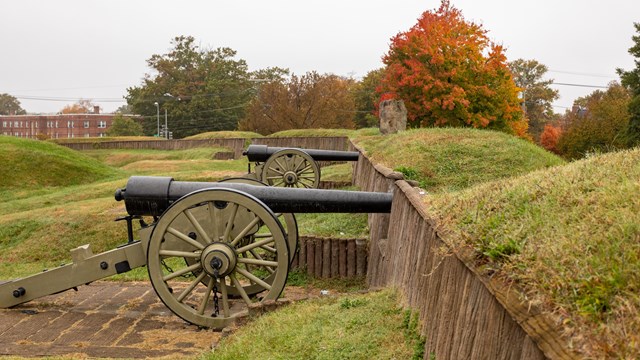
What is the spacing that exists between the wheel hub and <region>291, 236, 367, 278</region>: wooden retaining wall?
92.1 inches

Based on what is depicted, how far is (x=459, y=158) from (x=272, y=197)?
215 inches

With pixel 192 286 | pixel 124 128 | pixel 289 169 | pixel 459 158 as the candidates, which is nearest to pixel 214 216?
pixel 192 286

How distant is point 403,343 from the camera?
4191mm

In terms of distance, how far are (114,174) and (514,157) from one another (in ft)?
63.3

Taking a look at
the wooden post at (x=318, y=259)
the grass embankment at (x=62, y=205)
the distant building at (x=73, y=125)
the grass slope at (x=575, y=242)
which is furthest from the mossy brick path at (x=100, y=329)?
the distant building at (x=73, y=125)

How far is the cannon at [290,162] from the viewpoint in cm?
1582

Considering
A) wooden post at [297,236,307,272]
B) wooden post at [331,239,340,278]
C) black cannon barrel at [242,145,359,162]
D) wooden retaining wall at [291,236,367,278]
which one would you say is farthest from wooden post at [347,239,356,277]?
black cannon barrel at [242,145,359,162]

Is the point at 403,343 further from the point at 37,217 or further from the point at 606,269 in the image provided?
the point at 37,217

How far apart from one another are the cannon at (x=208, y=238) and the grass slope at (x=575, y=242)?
2666 mm

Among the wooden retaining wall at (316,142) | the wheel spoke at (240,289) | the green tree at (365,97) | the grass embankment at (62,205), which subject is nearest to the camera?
the wheel spoke at (240,289)

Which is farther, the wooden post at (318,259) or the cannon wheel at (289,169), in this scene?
the cannon wheel at (289,169)

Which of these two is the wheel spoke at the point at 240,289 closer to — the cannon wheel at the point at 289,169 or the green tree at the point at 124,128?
the cannon wheel at the point at 289,169

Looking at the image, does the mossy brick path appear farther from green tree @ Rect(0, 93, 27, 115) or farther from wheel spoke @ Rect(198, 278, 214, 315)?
green tree @ Rect(0, 93, 27, 115)

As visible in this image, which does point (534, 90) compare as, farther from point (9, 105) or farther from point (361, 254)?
point (9, 105)
